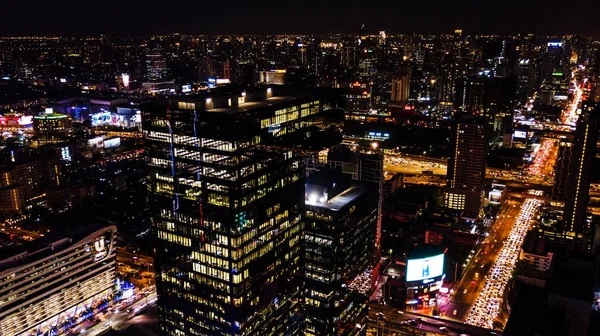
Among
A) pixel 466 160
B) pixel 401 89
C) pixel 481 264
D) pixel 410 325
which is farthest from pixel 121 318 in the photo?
pixel 401 89

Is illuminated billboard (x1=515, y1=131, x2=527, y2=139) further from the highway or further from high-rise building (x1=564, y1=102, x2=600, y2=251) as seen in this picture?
high-rise building (x1=564, y1=102, x2=600, y2=251)

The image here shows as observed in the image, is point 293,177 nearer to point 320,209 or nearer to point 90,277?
point 320,209

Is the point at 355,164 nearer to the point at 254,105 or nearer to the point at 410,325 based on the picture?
the point at 410,325

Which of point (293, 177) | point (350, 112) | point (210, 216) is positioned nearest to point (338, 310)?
point (293, 177)

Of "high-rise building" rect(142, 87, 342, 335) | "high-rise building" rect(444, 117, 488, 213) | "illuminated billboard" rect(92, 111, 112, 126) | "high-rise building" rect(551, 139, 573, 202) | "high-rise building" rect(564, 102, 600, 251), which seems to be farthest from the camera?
"illuminated billboard" rect(92, 111, 112, 126)

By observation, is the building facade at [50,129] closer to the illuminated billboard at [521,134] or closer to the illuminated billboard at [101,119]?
the illuminated billboard at [101,119]

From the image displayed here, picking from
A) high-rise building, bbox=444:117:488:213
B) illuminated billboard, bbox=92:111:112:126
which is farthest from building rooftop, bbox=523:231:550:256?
illuminated billboard, bbox=92:111:112:126

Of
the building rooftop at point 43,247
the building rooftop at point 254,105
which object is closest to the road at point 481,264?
the building rooftop at point 254,105
